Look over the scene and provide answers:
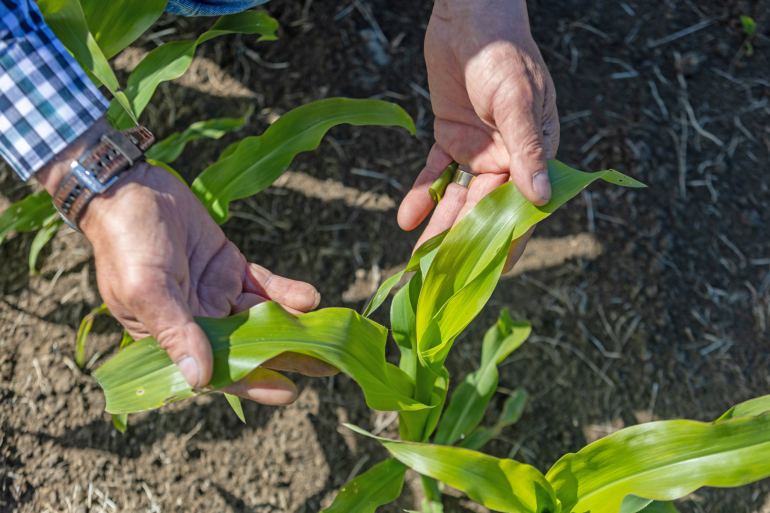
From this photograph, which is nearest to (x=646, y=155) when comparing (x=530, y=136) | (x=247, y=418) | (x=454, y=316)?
(x=530, y=136)

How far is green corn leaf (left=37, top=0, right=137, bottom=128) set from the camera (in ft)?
3.60

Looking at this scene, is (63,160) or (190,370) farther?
(63,160)

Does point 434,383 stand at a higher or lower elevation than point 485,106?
lower

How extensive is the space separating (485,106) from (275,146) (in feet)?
1.99

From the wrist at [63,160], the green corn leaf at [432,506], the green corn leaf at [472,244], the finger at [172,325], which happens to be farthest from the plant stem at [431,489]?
the wrist at [63,160]

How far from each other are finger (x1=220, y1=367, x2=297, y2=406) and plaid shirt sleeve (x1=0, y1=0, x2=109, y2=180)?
2.07 feet

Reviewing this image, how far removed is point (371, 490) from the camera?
48.6 inches

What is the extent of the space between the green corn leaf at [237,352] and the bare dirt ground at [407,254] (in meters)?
0.67

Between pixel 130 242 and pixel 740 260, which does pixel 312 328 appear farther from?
pixel 740 260

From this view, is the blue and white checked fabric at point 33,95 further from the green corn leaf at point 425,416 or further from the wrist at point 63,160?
the green corn leaf at point 425,416

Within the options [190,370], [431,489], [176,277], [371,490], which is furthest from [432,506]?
[176,277]

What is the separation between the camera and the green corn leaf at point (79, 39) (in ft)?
3.60

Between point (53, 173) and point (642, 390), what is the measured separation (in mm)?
1867

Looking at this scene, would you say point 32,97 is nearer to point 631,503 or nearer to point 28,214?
point 28,214
